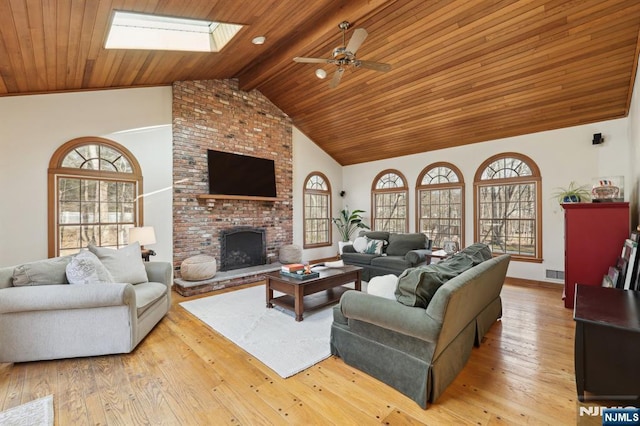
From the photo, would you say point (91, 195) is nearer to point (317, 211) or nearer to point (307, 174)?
point (307, 174)

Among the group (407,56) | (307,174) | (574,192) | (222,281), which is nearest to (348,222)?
(307,174)

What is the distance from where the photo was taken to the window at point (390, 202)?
288 inches

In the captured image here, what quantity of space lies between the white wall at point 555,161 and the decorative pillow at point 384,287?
14.6 ft

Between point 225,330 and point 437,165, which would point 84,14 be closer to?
point 225,330

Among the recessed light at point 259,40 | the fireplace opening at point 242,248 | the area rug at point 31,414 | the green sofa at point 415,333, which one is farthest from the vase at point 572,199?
the area rug at point 31,414

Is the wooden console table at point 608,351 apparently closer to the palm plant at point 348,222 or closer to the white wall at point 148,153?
the white wall at point 148,153

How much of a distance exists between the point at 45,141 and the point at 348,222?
6446 mm

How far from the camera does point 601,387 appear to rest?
1.95 meters

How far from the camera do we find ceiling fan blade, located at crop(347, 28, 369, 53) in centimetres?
304

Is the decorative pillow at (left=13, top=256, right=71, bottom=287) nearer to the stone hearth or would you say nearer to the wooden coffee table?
the stone hearth

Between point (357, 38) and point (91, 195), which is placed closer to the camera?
point (357, 38)

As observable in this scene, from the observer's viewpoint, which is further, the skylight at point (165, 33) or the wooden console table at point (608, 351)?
the skylight at point (165, 33)

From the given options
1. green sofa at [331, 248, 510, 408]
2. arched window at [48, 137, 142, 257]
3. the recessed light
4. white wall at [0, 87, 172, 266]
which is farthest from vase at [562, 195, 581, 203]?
arched window at [48, 137, 142, 257]

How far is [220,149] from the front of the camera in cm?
599
